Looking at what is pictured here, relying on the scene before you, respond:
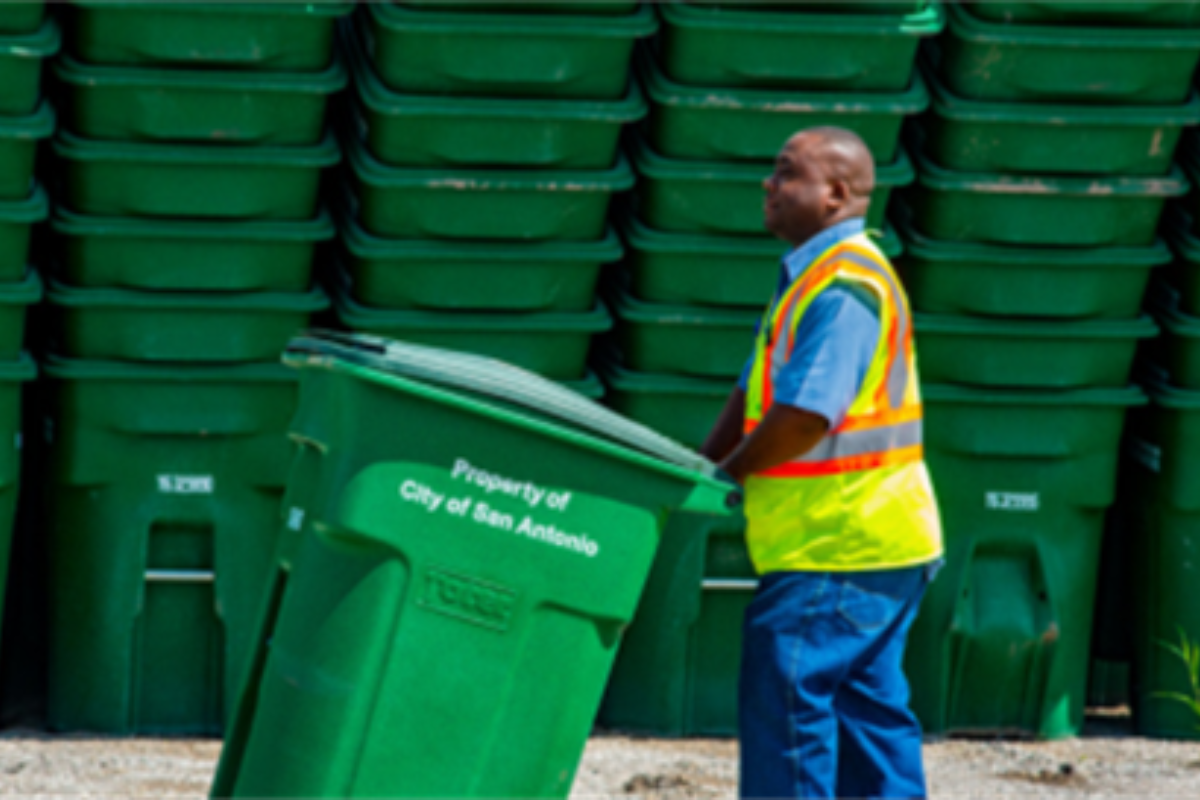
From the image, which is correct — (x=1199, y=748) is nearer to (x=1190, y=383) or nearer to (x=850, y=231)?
(x=1190, y=383)

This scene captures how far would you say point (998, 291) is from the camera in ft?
18.7

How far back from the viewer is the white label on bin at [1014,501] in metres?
5.79

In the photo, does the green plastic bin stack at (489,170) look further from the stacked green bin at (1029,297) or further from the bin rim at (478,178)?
the stacked green bin at (1029,297)

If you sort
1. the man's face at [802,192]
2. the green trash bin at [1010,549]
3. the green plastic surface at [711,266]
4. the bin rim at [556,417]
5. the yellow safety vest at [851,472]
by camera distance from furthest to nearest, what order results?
the green trash bin at [1010,549] < the green plastic surface at [711,266] < the man's face at [802,192] < the yellow safety vest at [851,472] < the bin rim at [556,417]

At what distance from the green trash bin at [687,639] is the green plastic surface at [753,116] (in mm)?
932

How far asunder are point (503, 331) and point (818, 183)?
153cm

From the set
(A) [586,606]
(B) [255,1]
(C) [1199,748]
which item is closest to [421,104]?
(B) [255,1]

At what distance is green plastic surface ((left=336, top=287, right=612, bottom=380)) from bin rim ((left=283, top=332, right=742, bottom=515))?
1544mm

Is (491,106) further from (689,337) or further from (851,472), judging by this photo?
(851,472)

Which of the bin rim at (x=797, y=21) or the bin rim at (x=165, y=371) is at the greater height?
the bin rim at (x=797, y=21)

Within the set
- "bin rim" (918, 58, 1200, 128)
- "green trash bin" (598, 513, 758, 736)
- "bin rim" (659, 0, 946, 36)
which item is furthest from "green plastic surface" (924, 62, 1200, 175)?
"green trash bin" (598, 513, 758, 736)

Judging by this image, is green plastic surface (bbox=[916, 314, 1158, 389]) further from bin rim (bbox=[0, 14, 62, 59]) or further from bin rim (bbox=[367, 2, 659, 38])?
bin rim (bbox=[0, 14, 62, 59])

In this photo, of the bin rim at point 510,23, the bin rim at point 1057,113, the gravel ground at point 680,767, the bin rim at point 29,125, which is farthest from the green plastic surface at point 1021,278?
the bin rim at point 29,125

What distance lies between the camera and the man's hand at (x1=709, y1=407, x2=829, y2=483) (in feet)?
12.9
